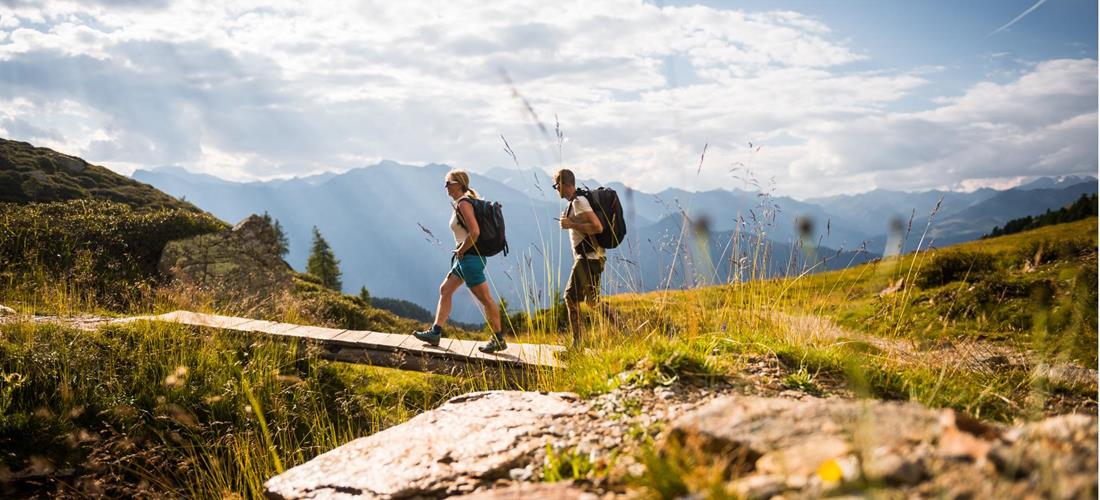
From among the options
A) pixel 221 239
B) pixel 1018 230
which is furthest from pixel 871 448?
pixel 1018 230

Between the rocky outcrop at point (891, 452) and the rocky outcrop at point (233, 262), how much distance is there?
A: 45.2ft

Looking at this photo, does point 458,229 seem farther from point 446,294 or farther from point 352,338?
point 352,338

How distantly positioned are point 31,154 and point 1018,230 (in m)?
61.6

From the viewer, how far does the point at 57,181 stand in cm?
2019

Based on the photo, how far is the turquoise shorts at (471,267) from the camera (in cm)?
725

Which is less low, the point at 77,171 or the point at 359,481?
the point at 77,171

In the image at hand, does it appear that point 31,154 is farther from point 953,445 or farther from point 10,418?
point 953,445

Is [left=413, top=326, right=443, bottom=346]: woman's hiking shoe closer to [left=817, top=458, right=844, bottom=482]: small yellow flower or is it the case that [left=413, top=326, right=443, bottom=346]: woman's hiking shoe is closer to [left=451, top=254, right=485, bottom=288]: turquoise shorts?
[left=451, top=254, right=485, bottom=288]: turquoise shorts

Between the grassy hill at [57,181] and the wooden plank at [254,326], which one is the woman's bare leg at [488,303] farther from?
the grassy hill at [57,181]

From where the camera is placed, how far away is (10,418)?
5.22m

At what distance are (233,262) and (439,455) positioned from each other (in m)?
15.7

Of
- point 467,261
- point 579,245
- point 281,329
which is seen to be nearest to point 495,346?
point 467,261

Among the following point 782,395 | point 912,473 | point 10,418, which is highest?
point 912,473

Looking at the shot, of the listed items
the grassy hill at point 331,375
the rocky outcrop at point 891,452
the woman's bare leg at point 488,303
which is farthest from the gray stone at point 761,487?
the woman's bare leg at point 488,303
